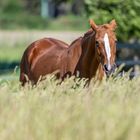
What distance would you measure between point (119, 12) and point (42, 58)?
6353mm

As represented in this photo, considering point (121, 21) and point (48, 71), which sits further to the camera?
point (121, 21)

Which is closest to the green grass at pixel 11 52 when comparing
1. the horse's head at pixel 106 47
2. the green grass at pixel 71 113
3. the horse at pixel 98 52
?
the horse at pixel 98 52

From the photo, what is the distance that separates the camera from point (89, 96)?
269 inches

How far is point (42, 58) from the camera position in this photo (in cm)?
1173

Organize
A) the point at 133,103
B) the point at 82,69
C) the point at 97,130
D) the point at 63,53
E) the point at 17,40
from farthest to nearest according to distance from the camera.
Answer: the point at 17,40 → the point at 63,53 → the point at 82,69 → the point at 133,103 → the point at 97,130

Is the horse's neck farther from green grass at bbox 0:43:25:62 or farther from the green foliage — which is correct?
green grass at bbox 0:43:25:62

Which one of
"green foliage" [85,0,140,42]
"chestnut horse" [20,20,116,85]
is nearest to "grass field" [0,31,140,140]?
"chestnut horse" [20,20,116,85]

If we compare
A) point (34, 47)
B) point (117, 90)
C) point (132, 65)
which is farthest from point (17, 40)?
point (117, 90)

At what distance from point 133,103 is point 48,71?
14.6 ft

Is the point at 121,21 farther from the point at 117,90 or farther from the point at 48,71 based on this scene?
the point at 117,90

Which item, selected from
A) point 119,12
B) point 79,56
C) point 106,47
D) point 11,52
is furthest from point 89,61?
point 11,52

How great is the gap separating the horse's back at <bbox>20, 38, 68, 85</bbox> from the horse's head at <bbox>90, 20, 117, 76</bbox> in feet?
3.93

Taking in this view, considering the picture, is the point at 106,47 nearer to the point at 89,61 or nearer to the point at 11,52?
the point at 89,61

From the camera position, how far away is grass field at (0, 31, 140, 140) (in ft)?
18.5
